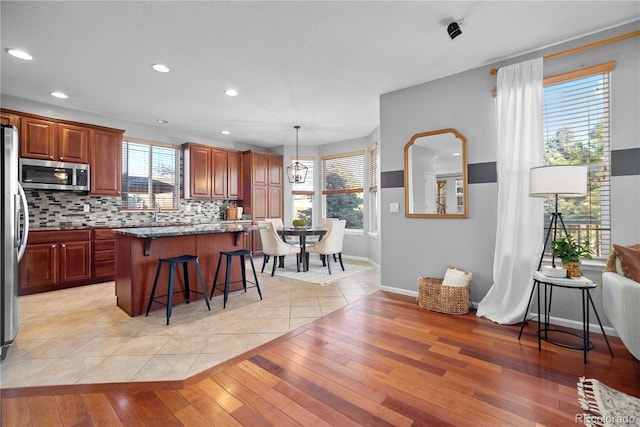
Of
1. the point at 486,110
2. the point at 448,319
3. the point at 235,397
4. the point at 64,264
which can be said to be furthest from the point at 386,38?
the point at 64,264

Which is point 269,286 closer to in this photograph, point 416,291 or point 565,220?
point 416,291

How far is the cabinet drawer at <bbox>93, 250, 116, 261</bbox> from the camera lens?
433 cm

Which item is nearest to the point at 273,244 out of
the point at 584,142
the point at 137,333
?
the point at 137,333

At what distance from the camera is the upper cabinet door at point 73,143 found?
4.17 meters

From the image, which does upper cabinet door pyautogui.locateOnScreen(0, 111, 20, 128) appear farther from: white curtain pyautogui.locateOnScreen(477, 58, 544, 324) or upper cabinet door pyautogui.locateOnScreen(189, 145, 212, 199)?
white curtain pyautogui.locateOnScreen(477, 58, 544, 324)

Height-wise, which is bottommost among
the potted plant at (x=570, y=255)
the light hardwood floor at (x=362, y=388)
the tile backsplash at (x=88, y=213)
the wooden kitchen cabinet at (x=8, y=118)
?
the light hardwood floor at (x=362, y=388)

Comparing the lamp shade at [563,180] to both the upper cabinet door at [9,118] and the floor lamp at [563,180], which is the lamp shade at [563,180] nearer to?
the floor lamp at [563,180]

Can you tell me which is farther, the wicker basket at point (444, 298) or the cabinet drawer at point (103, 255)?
the cabinet drawer at point (103, 255)

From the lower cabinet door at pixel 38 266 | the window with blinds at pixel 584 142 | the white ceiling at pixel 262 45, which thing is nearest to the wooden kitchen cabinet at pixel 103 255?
the lower cabinet door at pixel 38 266

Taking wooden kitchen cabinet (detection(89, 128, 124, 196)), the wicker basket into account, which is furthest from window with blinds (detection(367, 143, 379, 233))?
wooden kitchen cabinet (detection(89, 128, 124, 196))

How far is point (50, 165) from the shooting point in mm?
4039

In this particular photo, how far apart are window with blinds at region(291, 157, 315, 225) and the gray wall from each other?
11.2ft

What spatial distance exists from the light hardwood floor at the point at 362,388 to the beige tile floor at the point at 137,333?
0.16m

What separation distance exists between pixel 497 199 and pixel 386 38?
78.6 inches
